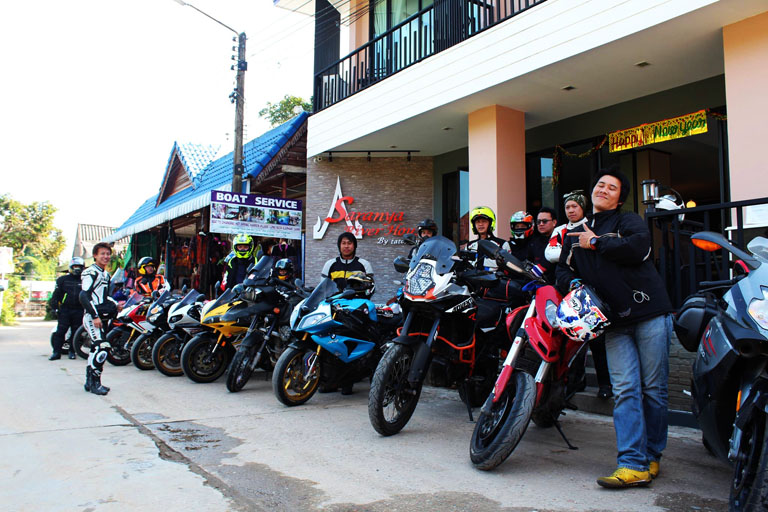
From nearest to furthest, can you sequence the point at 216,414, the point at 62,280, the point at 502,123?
1. the point at 216,414
2. the point at 502,123
3. the point at 62,280

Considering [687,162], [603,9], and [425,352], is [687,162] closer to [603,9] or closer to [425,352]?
[603,9]

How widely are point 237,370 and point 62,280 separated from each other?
6073 millimetres

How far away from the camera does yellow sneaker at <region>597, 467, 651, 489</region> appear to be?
296 centimetres

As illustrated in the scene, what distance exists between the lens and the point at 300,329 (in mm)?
5094

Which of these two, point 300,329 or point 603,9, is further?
point 603,9

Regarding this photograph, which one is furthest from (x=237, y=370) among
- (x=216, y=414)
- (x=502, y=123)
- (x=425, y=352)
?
(x=502, y=123)

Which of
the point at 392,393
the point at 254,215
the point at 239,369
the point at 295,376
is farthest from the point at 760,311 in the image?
the point at 254,215

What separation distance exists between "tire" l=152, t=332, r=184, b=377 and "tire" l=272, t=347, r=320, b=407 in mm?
2839

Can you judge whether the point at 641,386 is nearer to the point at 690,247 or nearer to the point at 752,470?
the point at 752,470

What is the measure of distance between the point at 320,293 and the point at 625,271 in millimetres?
3247

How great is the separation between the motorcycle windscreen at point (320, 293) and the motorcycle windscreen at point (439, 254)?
1635 millimetres

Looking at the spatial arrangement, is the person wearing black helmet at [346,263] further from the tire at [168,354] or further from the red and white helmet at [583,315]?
the red and white helmet at [583,315]

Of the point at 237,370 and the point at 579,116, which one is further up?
the point at 579,116

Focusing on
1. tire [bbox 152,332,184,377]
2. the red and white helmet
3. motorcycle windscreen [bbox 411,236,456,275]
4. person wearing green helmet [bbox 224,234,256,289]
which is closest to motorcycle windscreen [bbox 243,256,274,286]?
tire [bbox 152,332,184,377]
